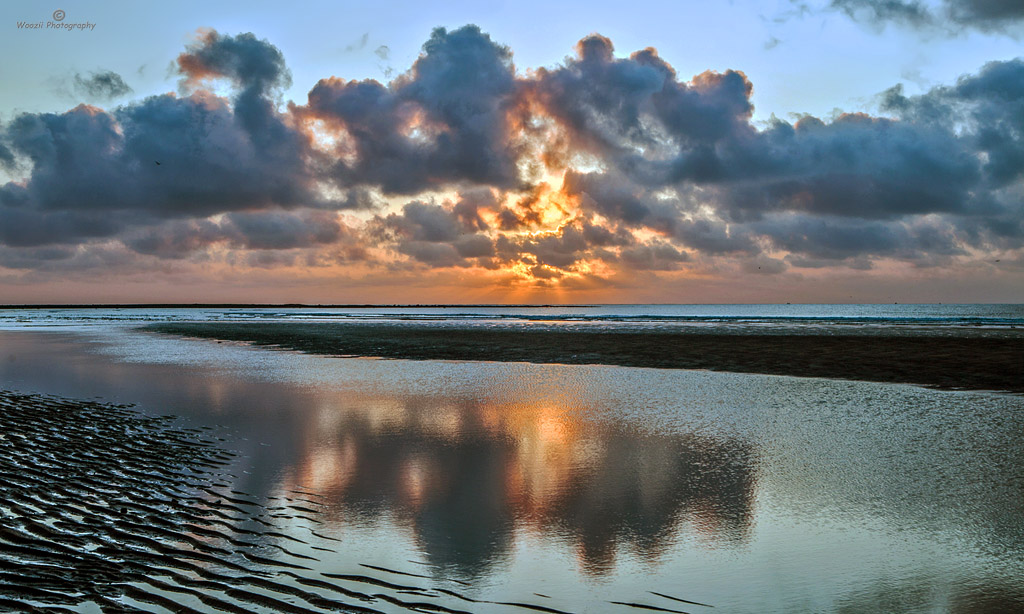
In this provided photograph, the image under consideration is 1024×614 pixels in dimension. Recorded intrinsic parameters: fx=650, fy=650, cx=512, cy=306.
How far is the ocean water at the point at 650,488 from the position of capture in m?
5.70

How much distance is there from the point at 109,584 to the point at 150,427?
28.2 ft

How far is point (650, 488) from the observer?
8.78m

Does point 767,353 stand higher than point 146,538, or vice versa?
point 767,353

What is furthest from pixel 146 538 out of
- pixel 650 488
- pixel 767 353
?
pixel 767 353

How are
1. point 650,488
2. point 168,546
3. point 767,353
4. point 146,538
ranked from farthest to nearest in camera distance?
point 767,353 → point 650,488 → point 146,538 → point 168,546

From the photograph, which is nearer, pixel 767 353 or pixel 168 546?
pixel 168 546

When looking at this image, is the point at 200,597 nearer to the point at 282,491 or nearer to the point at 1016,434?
the point at 282,491

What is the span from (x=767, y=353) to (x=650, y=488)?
2478 centimetres

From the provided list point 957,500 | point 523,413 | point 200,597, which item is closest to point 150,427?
point 523,413

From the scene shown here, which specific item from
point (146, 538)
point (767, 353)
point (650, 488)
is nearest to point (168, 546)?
point (146, 538)

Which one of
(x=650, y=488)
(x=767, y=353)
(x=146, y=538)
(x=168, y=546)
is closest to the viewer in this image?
(x=168, y=546)

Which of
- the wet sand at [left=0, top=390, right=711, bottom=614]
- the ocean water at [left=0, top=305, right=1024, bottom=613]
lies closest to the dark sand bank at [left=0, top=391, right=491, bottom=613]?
the wet sand at [left=0, top=390, right=711, bottom=614]

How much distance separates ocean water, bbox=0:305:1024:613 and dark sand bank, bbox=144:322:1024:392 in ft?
14.0

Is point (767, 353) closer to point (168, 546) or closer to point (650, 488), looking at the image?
point (650, 488)
